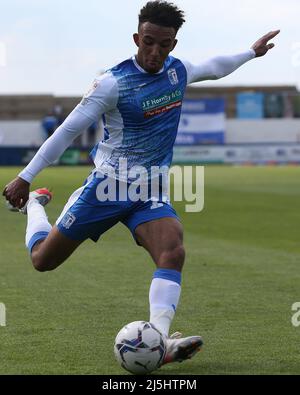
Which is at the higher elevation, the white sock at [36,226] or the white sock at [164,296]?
the white sock at [36,226]

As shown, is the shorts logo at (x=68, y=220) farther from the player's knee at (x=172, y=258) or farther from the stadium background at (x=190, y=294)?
the stadium background at (x=190, y=294)

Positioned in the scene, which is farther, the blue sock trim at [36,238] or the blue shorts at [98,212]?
the blue sock trim at [36,238]

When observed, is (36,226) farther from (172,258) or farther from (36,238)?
(172,258)

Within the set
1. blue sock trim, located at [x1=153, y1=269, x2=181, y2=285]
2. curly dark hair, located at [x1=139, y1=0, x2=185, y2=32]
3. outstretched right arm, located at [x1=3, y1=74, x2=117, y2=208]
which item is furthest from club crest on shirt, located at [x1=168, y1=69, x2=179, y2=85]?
blue sock trim, located at [x1=153, y1=269, x2=181, y2=285]

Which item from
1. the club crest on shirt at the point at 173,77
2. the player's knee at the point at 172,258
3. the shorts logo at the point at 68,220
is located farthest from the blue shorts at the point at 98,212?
the club crest on shirt at the point at 173,77

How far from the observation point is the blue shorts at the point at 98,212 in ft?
26.5

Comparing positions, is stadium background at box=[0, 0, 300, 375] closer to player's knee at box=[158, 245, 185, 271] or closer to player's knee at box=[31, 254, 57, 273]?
player's knee at box=[31, 254, 57, 273]

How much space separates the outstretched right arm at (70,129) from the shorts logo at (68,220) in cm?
37

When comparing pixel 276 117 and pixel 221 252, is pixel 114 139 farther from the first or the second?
pixel 276 117

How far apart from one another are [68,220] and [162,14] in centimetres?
164

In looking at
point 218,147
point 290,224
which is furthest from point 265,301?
point 218,147

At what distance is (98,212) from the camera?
8.14m

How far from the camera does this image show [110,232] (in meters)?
19.0

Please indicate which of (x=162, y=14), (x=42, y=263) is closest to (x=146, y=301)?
(x=42, y=263)
